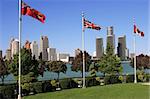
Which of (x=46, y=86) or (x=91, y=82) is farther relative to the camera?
(x=91, y=82)

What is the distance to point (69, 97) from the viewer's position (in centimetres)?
2208

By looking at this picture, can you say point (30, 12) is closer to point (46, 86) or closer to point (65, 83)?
point (46, 86)

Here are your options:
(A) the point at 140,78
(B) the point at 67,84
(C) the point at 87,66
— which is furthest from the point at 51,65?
(B) the point at 67,84

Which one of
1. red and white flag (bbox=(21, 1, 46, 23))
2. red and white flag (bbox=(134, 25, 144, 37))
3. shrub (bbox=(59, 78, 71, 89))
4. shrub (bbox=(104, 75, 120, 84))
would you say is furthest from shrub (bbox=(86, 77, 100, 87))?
red and white flag (bbox=(21, 1, 46, 23))

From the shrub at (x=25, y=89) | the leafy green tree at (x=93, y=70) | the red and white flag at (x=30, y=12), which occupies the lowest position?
the shrub at (x=25, y=89)

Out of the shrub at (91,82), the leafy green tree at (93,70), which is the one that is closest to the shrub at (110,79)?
the shrub at (91,82)

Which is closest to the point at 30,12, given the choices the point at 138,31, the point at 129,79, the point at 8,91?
the point at 8,91

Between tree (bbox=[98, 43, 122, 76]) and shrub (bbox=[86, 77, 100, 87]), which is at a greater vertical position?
tree (bbox=[98, 43, 122, 76])

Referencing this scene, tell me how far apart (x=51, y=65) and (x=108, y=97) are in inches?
1615

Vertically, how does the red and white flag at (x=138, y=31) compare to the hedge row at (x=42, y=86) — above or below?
above

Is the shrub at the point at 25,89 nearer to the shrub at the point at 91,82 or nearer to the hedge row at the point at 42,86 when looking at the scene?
the hedge row at the point at 42,86

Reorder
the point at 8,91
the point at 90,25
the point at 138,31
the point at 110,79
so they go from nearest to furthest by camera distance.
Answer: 1. the point at 8,91
2. the point at 90,25
3. the point at 110,79
4. the point at 138,31

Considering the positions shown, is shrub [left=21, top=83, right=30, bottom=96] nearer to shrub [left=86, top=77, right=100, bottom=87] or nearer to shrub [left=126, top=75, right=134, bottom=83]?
shrub [left=86, top=77, right=100, bottom=87]

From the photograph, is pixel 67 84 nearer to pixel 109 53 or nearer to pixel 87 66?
pixel 109 53
